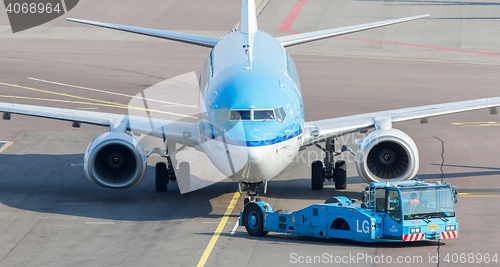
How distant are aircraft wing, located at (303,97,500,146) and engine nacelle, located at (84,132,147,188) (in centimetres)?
605

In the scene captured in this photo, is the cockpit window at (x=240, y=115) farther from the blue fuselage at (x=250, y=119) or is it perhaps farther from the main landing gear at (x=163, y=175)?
the main landing gear at (x=163, y=175)

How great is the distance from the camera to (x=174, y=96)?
45344mm

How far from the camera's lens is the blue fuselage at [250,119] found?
70.0 ft

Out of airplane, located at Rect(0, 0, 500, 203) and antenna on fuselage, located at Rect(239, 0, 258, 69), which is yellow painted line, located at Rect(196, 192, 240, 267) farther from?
antenna on fuselage, located at Rect(239, 0, 258, 69)

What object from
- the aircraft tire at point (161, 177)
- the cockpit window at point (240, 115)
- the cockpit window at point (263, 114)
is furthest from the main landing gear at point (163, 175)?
the cockpit window at point (263, 114)

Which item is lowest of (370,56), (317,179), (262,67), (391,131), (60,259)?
(60,259)

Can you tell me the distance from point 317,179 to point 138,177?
701 cm

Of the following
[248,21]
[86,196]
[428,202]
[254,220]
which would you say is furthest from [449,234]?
[86,196]

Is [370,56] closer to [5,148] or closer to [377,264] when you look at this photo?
[5,148]

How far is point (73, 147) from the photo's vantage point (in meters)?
35.2

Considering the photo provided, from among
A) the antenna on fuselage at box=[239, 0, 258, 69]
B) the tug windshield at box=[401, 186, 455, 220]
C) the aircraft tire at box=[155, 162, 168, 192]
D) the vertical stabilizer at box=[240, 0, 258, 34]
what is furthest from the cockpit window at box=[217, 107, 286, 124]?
the vertical stabilizer at box=[240, 0, 258, 34]

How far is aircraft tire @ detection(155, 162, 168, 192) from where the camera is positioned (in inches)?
1082

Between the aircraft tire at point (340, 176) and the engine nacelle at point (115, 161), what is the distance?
7.43 metres

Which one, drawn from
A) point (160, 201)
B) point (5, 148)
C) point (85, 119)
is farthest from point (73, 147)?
point (160, 201)
